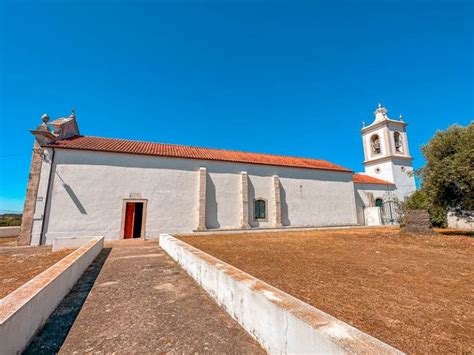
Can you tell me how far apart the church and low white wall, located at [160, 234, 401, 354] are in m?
13.2

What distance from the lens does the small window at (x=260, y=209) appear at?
18.9 meters

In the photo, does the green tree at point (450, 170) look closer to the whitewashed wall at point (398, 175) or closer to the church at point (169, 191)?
the church at point (169, 191)

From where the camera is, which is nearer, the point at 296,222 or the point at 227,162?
the point at 227,162

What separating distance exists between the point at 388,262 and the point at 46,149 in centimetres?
1855

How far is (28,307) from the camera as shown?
2.50 meters

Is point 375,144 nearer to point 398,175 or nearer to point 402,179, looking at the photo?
point 398,175

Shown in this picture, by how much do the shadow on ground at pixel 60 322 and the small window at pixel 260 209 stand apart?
14761 mm

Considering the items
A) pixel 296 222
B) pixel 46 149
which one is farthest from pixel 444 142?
pixel 46 149

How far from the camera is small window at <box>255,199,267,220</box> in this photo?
745 inches

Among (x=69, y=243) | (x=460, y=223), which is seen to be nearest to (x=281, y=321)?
(x=69, y=243)

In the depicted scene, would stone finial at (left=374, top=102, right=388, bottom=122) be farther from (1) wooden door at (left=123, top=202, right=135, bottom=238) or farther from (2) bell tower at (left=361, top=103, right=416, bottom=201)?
(1) wooden door at (left=123, top=202, right=135, bottom=238)

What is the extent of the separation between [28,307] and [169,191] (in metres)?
14.1

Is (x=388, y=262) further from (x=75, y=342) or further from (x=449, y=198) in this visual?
(x=449, y=198)

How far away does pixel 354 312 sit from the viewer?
2852 mm
